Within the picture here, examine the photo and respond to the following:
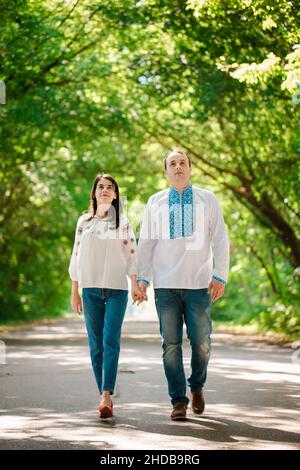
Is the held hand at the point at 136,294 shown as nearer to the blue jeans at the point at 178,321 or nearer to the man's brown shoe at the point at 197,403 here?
the blue jeans at the point at 178,321

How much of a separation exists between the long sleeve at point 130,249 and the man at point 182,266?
0.18m

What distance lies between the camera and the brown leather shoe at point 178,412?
777 cm

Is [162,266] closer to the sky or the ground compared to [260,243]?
closer to the sky

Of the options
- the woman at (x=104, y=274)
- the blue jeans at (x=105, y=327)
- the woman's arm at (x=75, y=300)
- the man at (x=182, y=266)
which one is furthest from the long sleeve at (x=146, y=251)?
the woman's arm at (x=75, y=300)

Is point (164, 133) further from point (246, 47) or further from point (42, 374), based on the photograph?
point (42, 374)

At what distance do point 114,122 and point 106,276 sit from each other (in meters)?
17.7

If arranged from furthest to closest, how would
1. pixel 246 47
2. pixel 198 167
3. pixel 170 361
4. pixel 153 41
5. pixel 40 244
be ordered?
pixel 40 244 < pixel 198 167 < pixel 153 41 < pixel 246 47 < pixel 170 361

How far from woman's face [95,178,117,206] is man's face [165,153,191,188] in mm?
580

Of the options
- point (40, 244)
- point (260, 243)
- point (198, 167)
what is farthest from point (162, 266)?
point (40, 244)

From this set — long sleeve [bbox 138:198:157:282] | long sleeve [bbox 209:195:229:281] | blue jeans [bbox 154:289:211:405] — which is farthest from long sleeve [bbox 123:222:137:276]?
long sleeve [bbox 209:195:229:281]

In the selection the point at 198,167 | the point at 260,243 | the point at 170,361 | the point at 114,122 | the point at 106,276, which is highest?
the point at 106,276

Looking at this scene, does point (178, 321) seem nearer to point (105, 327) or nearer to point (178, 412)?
point (105, 327)

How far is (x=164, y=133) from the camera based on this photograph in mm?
28266

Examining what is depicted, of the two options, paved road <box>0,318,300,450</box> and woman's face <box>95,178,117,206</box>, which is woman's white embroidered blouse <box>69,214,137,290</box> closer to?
woman's face <box>95,178,117,206</box>
